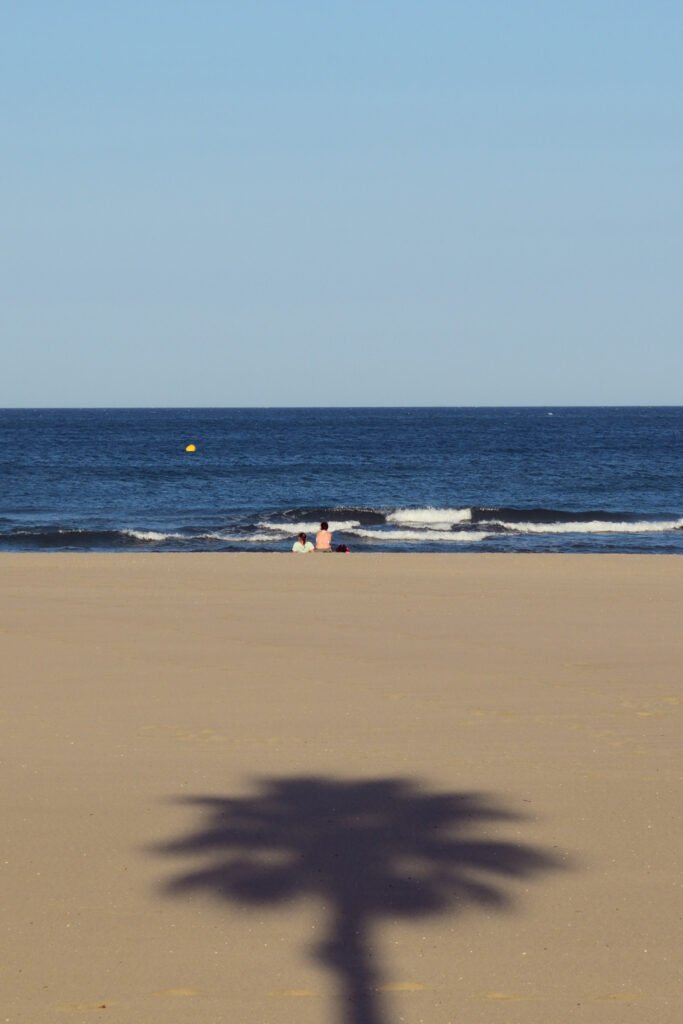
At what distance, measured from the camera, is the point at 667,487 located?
47.6 meters

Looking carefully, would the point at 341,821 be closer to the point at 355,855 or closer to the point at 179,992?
the point at 355,855

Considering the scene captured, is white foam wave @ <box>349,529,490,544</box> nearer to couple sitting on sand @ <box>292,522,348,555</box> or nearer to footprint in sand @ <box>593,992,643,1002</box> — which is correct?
couple sitting on sand @ <box>292,522,348,555</box>

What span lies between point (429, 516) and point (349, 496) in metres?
8.42

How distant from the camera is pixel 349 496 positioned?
45.1 m

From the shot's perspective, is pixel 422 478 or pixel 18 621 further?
pixel 422 478

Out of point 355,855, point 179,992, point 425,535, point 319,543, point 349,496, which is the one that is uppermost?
point 349,496

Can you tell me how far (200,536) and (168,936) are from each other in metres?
25.7

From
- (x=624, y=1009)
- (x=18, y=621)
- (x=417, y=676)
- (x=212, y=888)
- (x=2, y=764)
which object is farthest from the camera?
(x=18, y=621)

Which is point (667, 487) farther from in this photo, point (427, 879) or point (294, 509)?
point (427, 879)

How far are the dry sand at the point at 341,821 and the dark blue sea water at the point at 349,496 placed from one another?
1751cm

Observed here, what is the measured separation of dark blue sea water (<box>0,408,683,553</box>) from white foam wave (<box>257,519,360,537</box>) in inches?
2.5

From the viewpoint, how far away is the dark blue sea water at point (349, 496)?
101 feet

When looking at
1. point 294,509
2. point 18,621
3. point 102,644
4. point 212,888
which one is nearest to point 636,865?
point 212,888

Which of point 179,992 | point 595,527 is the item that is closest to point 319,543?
point 595,527
